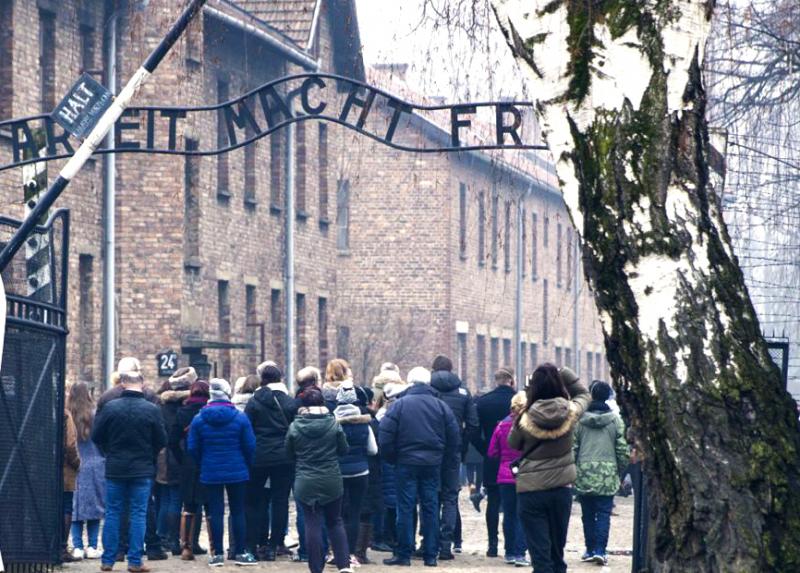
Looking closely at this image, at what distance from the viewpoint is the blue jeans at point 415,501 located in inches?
696

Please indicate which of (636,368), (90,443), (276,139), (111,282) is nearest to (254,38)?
(276,139)

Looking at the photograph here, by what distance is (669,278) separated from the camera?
7914 mm

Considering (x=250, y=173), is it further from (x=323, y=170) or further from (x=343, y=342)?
(x=343, y=342)

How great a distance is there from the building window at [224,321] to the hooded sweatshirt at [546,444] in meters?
21.8

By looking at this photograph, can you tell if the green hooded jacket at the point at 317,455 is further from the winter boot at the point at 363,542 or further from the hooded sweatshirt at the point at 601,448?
the hooded sweatshirt at the point at 601,448

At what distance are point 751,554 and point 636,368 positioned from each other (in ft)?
2.87

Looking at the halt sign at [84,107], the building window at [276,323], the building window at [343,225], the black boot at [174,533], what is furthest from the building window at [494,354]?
the halt sign at [84,107]

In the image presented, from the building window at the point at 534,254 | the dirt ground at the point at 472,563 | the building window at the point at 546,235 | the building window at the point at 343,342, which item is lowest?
the dirt ground at the point at 472,563

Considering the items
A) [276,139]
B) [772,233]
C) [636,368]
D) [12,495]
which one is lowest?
[12,495]

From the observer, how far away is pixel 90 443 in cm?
1775

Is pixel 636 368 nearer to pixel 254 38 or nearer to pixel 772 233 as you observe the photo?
pixel 772 233

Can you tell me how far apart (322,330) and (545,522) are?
A: 2833 cm

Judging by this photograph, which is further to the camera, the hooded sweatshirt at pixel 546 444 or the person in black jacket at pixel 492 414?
the person in black jacket at pixel 492 414

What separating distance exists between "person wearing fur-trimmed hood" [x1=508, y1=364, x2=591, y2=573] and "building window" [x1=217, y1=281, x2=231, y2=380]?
21825 mm
